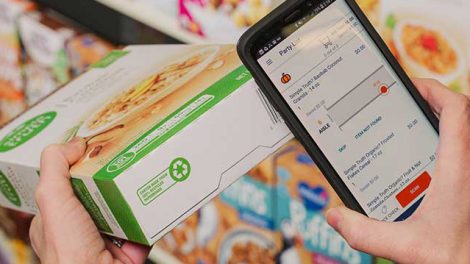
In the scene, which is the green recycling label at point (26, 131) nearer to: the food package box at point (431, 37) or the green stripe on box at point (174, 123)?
the green stripe on box at point (174, 123)

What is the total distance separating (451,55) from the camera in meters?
1.28

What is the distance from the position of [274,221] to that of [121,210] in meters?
0.78

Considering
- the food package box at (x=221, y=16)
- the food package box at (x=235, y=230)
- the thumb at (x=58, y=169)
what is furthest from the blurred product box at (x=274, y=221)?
the thumb at (x=58, y=169)

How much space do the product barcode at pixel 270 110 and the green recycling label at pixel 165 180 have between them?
12 centimetres

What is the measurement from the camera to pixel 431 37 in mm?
1298

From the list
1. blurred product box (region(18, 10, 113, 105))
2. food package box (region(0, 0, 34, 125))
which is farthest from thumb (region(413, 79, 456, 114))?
food package box (region(0, 0, 34, 125))

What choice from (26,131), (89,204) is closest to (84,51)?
(26,131)

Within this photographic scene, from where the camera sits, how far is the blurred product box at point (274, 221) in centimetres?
158

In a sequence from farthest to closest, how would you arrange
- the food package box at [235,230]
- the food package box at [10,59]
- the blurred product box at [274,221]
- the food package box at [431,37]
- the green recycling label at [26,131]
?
the food package box at [10,59]
the food package box at [235,230]
the blurred product box at [274,221]
the food package box at [431,37]
the green recycling label at [26,131]

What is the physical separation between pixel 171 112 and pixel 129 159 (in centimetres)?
9

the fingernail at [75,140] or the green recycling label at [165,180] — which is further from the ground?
the fingernail at [75,140]

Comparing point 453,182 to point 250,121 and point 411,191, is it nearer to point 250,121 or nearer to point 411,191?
point 411,191

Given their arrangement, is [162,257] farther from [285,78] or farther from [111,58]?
[285,78]

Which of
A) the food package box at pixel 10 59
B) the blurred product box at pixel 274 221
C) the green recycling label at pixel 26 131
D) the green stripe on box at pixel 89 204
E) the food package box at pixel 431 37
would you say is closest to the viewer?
the green stripe on box at pixel 89 204
